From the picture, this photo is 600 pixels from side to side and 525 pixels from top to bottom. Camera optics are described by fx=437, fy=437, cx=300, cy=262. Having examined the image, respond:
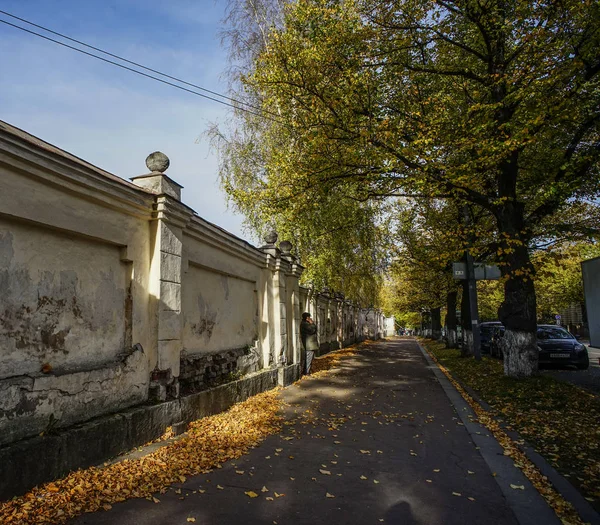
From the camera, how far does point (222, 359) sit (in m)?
8.17

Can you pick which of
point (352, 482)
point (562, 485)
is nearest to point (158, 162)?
point (352, 482)

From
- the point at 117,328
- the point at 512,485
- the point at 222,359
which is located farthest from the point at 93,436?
the point at 512,485

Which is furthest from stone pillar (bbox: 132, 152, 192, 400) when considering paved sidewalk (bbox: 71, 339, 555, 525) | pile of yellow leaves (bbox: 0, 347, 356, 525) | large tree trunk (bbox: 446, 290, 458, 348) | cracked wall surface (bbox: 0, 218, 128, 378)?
large tree trunk (bbox: 446, 290, 458, 348)

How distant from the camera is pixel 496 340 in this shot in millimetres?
19125

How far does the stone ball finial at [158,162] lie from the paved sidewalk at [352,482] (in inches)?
158

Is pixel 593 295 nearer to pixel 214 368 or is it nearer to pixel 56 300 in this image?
pixel 214 368

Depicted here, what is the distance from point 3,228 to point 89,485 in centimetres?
246

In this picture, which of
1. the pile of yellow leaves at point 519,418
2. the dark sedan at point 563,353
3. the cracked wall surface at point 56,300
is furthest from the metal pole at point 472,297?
the cracked wall surface at point 56,300

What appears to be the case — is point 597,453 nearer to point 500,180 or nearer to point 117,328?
point 117,328

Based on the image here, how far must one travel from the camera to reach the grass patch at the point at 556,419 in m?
4.69

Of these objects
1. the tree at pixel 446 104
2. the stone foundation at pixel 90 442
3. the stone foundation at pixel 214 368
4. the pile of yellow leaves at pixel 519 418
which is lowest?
the pile of yellow leaves at pixel 519 418

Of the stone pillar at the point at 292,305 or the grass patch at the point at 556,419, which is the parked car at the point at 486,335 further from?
the stone pillar at the point at 292,305

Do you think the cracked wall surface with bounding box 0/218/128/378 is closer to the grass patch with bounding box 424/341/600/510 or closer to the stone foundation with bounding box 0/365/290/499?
the stone foundation with bounding box 0/365/290/499

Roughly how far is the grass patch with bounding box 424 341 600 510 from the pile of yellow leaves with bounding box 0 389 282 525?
3589 mm
